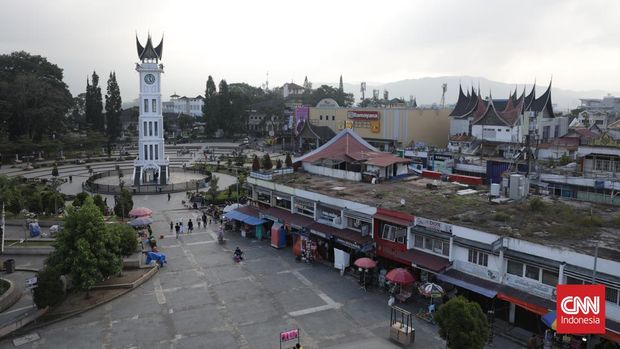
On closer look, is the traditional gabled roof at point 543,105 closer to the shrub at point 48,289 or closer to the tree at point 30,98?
the shrub at point 48,289

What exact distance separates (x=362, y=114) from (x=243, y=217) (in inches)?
2030

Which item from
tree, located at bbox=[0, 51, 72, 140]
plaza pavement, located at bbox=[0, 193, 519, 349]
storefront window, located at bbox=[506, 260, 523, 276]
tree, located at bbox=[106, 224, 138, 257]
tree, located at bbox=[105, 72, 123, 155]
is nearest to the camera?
plaza pavement, located at bbox=[0, 193, 519, 349]

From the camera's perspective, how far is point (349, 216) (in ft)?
95.5

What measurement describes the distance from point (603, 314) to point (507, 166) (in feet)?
105

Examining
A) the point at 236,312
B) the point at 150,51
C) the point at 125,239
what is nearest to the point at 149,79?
the point at 150,51

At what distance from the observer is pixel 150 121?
56.0m

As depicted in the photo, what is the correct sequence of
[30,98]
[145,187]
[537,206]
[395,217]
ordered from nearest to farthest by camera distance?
[395,217]
[537,206]
[145,187]
[30,98]

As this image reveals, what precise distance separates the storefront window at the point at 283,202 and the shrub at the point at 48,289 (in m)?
16.1

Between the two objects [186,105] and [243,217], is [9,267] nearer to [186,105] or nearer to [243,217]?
[243,217]

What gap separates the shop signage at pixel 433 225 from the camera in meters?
23.2

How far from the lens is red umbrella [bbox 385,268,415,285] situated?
23.0m

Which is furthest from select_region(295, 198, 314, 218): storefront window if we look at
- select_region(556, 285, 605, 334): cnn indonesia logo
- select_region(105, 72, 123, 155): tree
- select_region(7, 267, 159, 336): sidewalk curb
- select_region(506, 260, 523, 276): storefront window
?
select_region(105, 72, 123, 155): tree

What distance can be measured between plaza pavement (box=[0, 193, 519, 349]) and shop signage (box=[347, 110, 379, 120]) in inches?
2121

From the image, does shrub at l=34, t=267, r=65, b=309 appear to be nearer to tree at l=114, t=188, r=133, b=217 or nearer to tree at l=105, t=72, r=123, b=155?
tree at l=114, t=188, r=133, b=217
